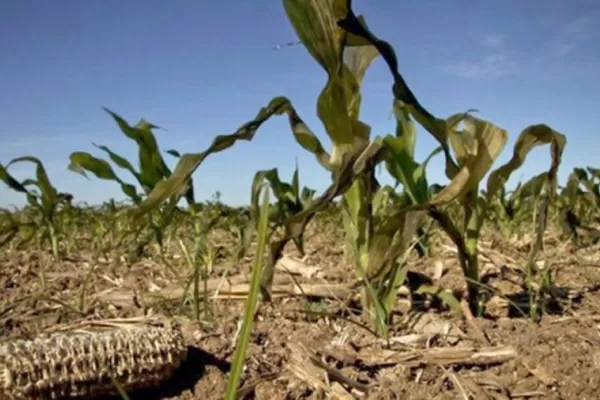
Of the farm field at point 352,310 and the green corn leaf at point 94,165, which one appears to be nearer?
the farm field at point 352,310

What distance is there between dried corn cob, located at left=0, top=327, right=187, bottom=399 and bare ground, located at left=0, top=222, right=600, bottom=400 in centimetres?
7

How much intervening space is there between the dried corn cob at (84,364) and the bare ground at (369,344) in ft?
0.22

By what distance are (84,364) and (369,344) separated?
1.92 feet

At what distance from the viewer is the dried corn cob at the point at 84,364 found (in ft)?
3.43

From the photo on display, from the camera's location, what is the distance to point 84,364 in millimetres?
1089

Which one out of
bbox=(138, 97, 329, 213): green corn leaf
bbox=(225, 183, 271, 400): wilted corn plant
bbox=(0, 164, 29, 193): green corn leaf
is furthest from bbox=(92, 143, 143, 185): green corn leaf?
bbox=(225, 183, 271, 400): wilted corn plant

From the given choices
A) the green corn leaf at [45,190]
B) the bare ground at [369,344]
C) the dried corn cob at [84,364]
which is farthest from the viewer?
the green corn leaf at [45,190]

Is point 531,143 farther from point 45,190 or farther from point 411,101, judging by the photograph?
point 45,190

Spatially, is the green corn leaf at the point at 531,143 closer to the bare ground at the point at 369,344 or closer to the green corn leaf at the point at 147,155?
the bare ground at the point at 369,344

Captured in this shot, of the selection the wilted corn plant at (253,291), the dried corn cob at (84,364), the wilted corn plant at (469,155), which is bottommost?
the dried corn cob at (84,364)

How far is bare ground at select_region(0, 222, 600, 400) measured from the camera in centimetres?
117

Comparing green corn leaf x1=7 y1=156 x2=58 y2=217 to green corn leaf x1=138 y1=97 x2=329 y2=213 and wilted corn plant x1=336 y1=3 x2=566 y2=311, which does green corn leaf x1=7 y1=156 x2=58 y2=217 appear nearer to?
green corn leaf x1=138 y1=97 x2=329 y2=213

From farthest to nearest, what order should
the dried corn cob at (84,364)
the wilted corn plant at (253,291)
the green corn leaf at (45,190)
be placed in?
the green corn leaf at (45,190) < the dried corn cob at (84,364) < the wilted corn plant at (253,291)

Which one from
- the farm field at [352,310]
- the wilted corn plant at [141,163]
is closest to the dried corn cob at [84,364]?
the farm field at [352,310]
